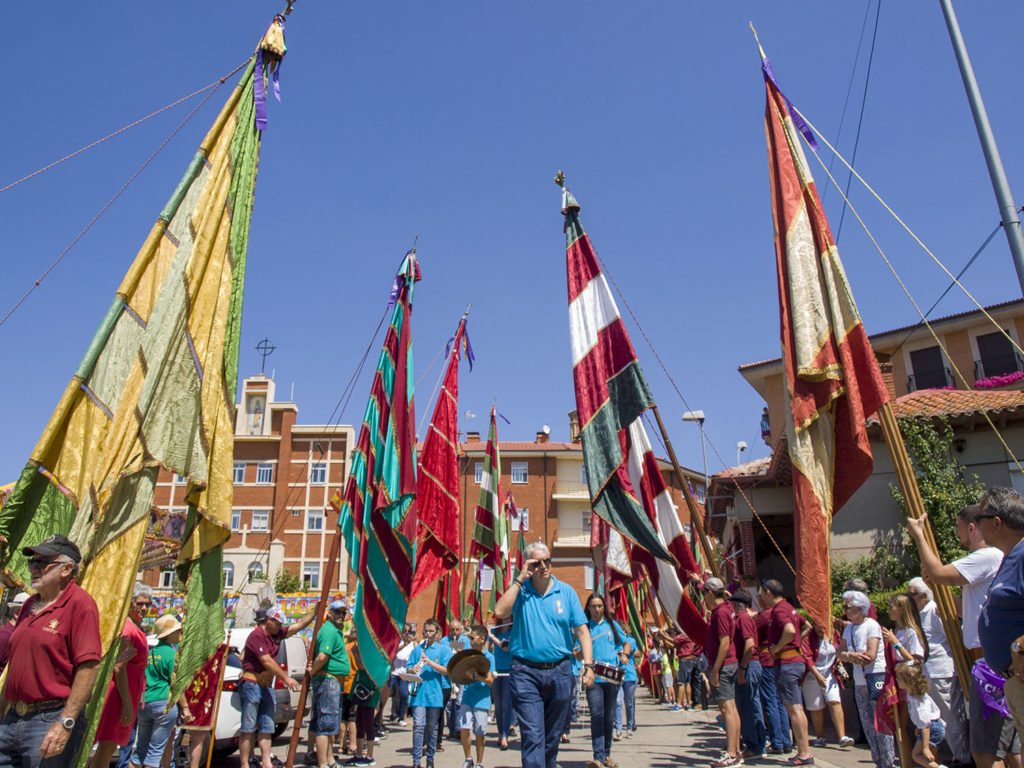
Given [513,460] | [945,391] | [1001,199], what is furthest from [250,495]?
[1001,199]

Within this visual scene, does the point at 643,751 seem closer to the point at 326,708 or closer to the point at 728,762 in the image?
the point at 728,762

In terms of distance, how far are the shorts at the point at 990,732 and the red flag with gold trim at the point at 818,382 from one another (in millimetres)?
1396

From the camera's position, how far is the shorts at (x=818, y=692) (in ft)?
29.7

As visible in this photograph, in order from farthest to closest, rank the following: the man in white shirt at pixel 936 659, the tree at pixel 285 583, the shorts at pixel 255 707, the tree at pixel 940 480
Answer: the tree at pixel 285 583 → the tree at pixel 940 480 → the shorts at pixel 255 707 → the man in white shirt at pixel 936 659

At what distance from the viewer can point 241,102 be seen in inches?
261

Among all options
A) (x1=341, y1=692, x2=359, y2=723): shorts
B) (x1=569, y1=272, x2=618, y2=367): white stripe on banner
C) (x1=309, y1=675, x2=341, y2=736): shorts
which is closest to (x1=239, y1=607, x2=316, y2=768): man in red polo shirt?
(x1=309, y1=675, x2=341, y2=736): shorts

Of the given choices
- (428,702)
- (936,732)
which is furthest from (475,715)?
(936,732)

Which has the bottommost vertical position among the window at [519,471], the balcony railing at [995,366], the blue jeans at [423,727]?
the blue jeans at [423,727]

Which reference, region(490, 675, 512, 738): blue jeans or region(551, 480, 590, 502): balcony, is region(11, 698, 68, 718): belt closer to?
region(490, 675, 512, 738): blue jeans

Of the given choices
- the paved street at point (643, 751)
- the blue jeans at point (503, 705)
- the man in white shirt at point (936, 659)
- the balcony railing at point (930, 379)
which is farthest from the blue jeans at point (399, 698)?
the balcony railing at point (930, 379)

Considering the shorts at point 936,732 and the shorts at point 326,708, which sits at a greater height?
the shorts at point 326,708

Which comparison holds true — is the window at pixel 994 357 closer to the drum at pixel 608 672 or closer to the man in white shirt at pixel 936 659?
the man in white shirt at pixel 936 659

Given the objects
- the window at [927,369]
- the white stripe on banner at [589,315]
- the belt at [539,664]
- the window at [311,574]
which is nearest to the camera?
the belt at [539,664]

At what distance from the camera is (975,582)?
415 cm
